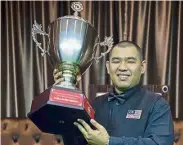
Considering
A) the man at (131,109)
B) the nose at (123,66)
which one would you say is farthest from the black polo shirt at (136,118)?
the nose at (123,66)

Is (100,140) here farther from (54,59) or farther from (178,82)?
(178,82)

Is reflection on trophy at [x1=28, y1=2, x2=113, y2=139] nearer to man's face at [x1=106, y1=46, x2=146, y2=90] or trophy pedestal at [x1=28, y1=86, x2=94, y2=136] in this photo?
trophy pedestal at [x1=28, y1=86, x2=94, y2=136]

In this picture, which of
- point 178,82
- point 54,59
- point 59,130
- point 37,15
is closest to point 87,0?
point 37,15

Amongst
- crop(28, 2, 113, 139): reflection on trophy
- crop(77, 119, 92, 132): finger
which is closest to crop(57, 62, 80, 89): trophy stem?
crop(28, 2, 113, 139): reflection on trophy

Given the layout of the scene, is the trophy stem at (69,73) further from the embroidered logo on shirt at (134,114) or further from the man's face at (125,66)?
the embroidered logo on shirt at (134,114)

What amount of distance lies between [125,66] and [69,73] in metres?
0.23

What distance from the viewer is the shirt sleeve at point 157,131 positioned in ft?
4.41

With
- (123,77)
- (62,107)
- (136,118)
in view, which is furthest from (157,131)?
(62,107)

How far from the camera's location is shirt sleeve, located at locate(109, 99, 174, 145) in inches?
52.9

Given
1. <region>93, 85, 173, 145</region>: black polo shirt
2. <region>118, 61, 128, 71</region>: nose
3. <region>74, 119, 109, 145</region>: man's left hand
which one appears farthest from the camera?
<region>118, 61, 128, 71</region>: nose

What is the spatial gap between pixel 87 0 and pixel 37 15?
40 centimetres

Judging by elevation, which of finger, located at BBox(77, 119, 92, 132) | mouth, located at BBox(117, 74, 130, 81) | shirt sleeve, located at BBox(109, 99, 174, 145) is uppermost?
mouth, located at BBox(117, 74, 130, 81)

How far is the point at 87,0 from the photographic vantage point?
2799 mm

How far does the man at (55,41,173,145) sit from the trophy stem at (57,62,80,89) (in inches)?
2.0
